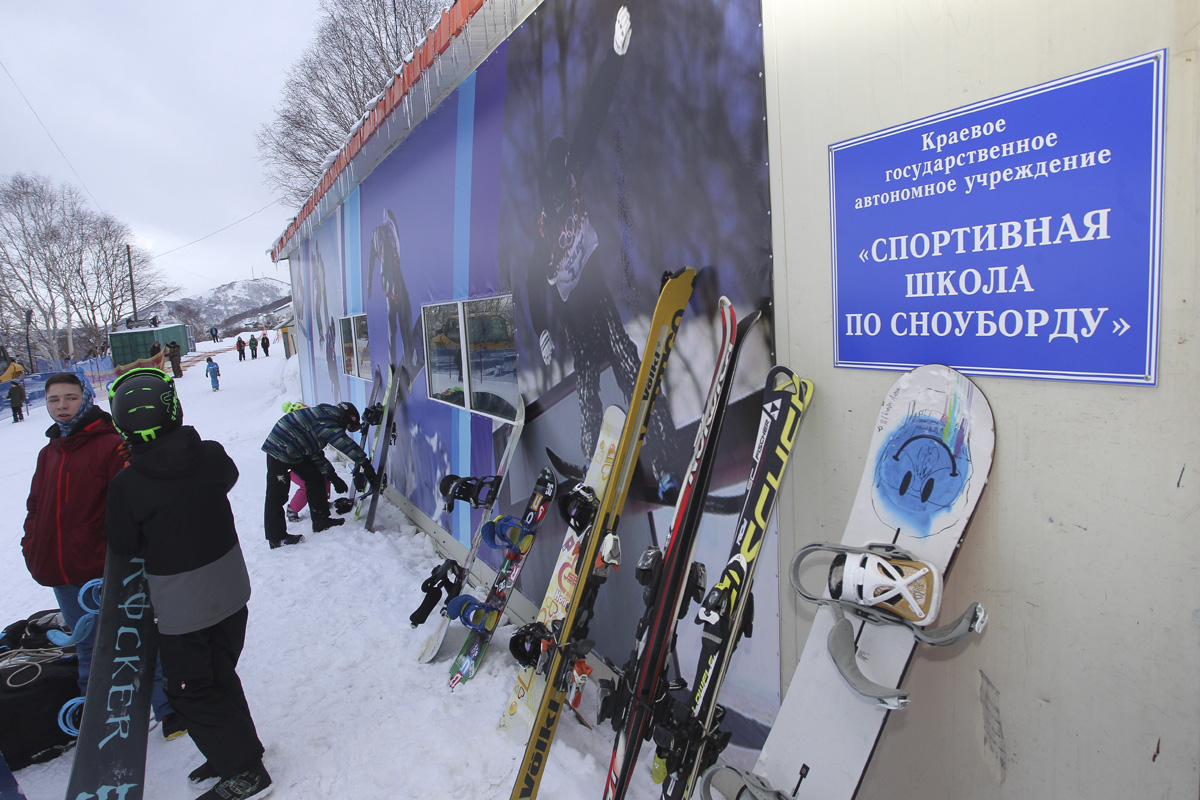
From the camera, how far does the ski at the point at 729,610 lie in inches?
67.3

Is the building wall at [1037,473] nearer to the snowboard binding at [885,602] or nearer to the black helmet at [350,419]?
the snowboard binding at [885,602]

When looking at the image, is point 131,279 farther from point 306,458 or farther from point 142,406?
point 142,406

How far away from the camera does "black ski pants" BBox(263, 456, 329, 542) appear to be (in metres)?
5.14

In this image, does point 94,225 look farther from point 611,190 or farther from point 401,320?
point 611,190

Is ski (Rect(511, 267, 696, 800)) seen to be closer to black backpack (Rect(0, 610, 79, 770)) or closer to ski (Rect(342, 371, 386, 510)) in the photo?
black backpack (Rect(0, 610, 79, 770))

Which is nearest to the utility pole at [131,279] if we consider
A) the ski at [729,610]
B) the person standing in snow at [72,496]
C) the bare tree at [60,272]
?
the bare tree at [60,272]

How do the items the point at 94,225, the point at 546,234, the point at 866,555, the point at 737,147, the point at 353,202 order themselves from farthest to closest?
the point at 94,225 → the point at 353,202 → the point at 546,234 → the point at 737,147 → the point at 866,555

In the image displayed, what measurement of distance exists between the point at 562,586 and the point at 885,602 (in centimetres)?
150

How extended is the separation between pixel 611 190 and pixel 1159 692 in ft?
7.63

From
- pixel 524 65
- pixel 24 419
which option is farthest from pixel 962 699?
pixel 24 419

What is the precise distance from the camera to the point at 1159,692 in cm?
115

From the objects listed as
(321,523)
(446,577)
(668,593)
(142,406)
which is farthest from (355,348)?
(668,593)

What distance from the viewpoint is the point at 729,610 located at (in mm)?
1720

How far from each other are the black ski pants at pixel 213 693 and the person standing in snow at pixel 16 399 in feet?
57.6
